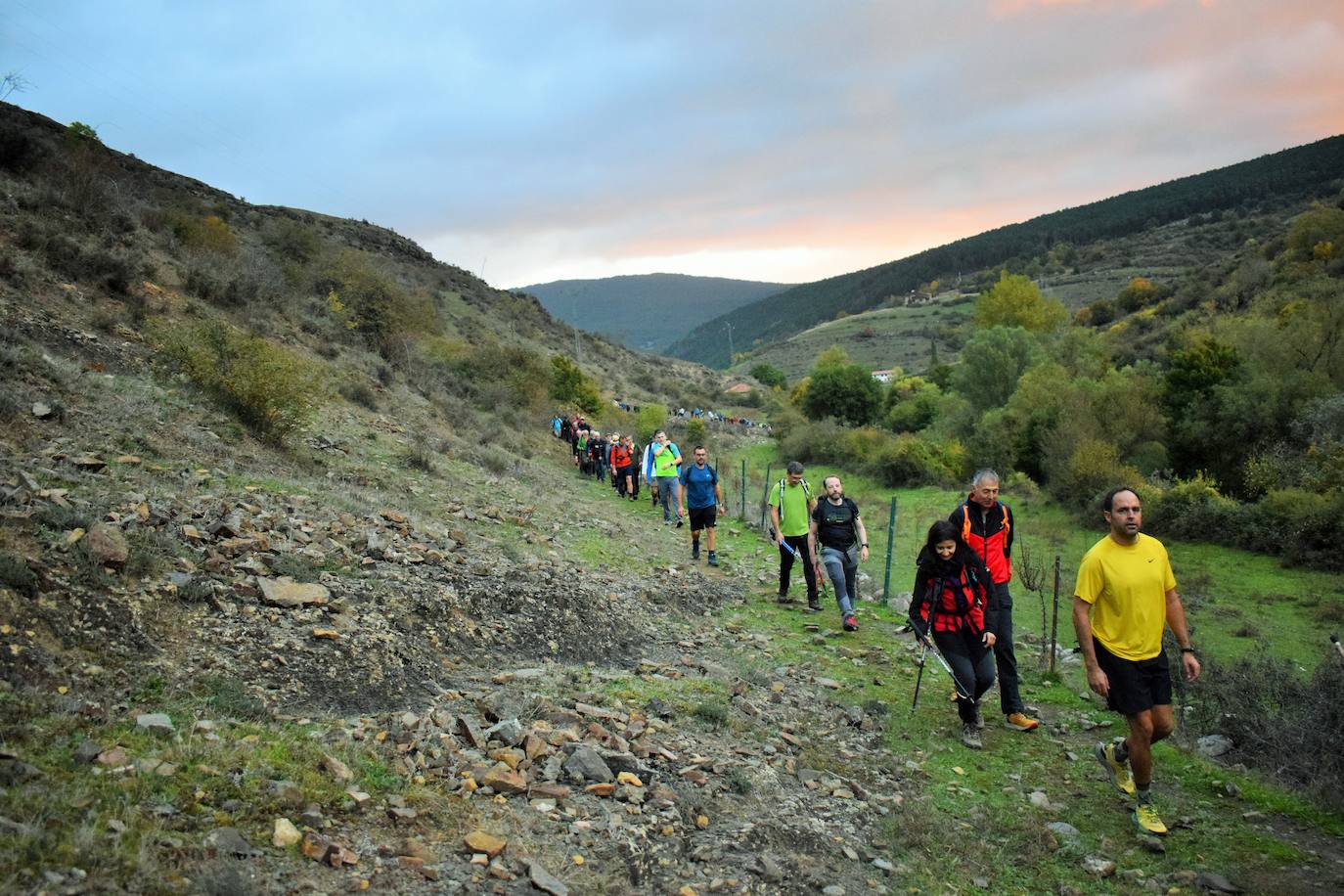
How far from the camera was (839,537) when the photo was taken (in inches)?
340

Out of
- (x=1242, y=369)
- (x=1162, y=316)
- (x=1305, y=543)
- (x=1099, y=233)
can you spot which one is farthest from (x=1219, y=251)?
(x=1305, y=543)

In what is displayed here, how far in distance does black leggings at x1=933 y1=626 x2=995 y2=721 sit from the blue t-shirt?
605 cm

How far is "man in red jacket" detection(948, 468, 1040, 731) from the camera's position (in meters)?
6.12

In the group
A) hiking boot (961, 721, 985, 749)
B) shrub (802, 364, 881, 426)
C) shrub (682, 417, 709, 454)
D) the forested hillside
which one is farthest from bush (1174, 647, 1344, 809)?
shrub (802, 364, 881, 426)

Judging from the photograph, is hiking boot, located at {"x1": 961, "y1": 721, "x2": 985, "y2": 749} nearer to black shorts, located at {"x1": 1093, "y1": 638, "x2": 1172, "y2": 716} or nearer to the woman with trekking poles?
the woman with trekking poles

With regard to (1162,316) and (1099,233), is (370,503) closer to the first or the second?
(1162,316)

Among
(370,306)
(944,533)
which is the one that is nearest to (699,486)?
(944,533)

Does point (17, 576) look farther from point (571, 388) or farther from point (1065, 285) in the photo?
point (1065, 285)

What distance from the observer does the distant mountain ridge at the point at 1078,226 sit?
104125 millimetres

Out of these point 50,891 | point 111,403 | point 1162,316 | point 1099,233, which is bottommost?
point 50,891

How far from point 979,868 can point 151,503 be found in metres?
6.51

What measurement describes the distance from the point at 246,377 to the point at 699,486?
22.1 feet

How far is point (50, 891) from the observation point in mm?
2602

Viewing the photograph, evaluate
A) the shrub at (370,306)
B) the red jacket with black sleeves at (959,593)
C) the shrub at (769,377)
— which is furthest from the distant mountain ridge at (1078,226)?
the red jacket with black sleeves at (959,593)
